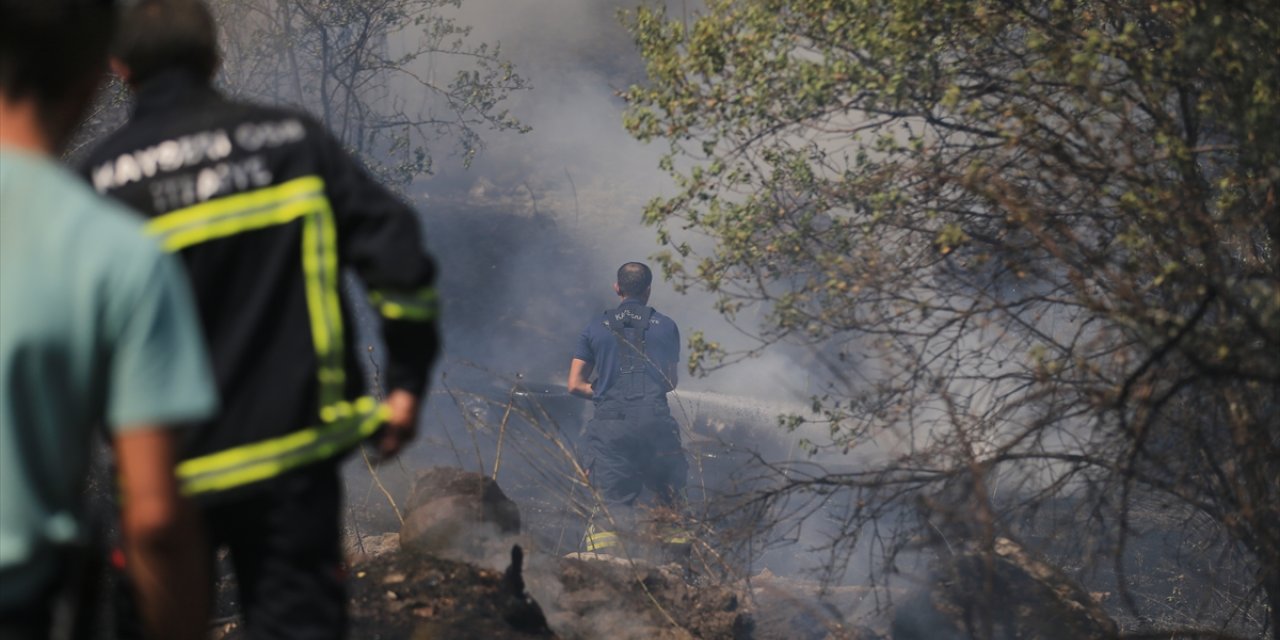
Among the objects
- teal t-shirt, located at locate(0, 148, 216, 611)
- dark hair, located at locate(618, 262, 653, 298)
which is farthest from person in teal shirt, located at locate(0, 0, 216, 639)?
dark hair, located at locate(618, 262, 653, 298)

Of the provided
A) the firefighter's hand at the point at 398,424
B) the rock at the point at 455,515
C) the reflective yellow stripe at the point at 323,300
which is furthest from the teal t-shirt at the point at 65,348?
the rock at the point at 455,515

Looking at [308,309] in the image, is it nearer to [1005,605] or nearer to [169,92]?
[169,92]

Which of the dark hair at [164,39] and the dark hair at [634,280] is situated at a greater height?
the dark hair at [634,280]

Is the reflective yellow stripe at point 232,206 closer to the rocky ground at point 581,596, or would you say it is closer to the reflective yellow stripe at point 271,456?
the reflective yellow stripe at point 271,456

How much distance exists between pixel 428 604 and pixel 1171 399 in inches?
111

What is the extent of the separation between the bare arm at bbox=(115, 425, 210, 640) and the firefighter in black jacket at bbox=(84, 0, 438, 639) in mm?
336

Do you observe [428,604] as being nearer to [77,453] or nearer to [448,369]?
[77,453]

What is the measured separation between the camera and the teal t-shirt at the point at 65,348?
138cm

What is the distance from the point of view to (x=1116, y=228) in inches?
180

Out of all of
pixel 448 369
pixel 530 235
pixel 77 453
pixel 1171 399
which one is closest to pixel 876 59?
pixel 1171 399

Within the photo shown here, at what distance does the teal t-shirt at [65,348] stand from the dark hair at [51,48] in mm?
90

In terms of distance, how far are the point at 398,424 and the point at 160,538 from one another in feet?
2.26

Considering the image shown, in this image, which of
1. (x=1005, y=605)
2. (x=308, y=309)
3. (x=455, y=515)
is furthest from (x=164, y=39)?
(x=1005, y=605)

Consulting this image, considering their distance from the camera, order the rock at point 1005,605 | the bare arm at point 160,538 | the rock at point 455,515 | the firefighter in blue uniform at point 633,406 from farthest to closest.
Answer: the firefighter in blue uniform at point 633,406 → the rock at point 1005,605 → the rock at point 455,515 → the bare arm at point 160,538
